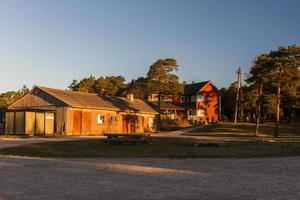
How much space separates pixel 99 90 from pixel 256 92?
126ft

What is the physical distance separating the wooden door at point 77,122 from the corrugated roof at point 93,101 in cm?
86

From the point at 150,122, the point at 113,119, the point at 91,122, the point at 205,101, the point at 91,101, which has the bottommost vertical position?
the point at 150,122

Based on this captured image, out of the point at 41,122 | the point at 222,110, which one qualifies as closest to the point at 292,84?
the point at 41,122

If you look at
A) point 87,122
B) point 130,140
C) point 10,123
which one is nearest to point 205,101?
point 87,122

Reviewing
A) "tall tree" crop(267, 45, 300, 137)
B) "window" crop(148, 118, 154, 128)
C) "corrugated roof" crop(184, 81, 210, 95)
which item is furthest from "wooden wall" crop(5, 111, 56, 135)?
"corrugated roof" crop(184, 81, 210, 95)

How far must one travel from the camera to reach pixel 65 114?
49.9 metres

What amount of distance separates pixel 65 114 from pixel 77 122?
71.1 inches

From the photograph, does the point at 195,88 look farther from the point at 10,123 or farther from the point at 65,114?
the point at 10,123

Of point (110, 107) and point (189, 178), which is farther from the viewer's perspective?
point (110, 107)

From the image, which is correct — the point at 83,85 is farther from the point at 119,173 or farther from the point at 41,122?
the point at 119,173

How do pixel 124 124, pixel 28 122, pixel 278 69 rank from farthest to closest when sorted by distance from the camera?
pixel 124 124
pixel 278 69
pixel 28 122

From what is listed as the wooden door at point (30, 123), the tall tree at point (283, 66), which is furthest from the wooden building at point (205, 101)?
the wooden door at point (30, 123)

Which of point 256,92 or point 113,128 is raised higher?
point 256,92

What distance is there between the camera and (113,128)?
5719cm
